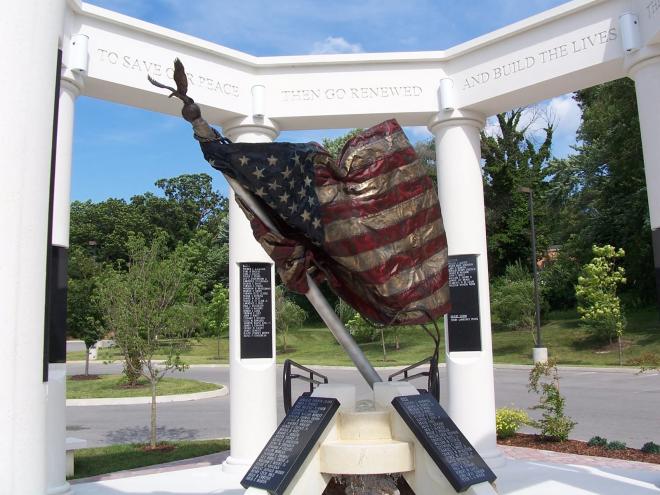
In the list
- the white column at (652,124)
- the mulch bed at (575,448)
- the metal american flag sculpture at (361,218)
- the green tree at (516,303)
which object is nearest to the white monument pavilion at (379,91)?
the white column at (652,124)

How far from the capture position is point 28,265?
3480 mm

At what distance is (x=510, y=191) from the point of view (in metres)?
39.4

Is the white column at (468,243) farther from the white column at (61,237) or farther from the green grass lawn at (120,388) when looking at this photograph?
the green grass lawn at (120,388)

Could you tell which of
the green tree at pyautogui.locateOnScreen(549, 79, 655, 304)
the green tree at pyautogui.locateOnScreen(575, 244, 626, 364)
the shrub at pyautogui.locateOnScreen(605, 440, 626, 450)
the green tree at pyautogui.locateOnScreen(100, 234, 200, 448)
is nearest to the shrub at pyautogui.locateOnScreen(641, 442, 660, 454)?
the shrub at pyautogui.locateOnScreen(605, 440, 626, 450)

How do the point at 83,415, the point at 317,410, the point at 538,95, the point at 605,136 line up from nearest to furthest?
the point at 317,410 → the point at 538,95 → the point at 83,415 → the point at 605,136

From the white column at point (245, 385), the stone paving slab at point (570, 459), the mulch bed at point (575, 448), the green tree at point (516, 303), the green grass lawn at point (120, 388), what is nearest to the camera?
the stone paving slab at point (570, 459)

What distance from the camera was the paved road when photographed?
12250 millimetres

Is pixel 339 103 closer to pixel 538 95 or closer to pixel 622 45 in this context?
pixel 538 95

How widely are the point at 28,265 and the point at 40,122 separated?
32.5 inches

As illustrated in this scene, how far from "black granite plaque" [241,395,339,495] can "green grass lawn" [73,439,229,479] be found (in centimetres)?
560

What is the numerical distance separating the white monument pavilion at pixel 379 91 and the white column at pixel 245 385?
17mm

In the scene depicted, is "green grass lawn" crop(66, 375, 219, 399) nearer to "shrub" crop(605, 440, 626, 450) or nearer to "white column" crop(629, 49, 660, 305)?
"shrub" crop(605, 440, 626, 450)

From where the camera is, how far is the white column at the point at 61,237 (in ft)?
23.2


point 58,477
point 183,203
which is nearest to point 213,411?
point 58,477
